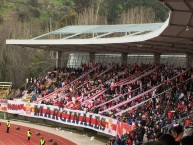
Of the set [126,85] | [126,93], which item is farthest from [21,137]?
[126,85]

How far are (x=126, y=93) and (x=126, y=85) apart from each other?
185cm

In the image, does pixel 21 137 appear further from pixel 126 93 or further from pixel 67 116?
pixel 126 93

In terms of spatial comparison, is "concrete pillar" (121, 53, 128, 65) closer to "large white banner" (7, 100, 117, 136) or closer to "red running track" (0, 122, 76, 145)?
"large white banner" (7, 100, 117, 136)

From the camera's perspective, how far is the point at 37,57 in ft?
182

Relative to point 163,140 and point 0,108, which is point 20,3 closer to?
point 0,108

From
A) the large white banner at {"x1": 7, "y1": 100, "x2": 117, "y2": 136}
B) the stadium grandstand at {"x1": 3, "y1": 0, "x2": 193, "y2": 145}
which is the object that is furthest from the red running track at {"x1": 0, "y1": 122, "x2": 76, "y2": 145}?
the stadium grandstand at {"x1": 3, "y1": 0, "x2": 193, "y2": 145}

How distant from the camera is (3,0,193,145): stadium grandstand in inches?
714

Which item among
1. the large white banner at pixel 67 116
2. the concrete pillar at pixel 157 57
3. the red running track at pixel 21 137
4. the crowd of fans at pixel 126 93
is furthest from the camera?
the concrete pillar at pixel 157 57

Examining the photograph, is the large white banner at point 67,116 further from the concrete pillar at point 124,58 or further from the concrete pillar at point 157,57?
the concrete pillar at point 157,57

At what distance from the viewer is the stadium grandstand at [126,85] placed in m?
18.1

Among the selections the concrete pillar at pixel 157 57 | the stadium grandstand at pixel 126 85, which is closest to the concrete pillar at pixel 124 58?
the stadium grandstand at pixel 126 85

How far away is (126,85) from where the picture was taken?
28.1m

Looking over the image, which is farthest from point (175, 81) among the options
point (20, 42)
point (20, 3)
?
point (20, 3)

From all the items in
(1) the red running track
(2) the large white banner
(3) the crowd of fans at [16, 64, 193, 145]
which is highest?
(3) the crowd of fans at [16, 64, 193, 145]
